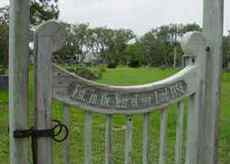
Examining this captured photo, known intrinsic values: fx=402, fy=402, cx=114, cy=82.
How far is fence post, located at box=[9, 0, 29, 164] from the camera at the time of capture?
158cm

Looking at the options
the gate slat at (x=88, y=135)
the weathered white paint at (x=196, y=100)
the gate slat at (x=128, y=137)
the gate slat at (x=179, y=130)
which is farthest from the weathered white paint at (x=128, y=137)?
the weathered white paint at (x=196, y=100)

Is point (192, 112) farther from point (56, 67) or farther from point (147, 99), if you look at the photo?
point (56, 67)

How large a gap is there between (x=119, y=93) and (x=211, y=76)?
0.59 metres

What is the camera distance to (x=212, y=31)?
213cm

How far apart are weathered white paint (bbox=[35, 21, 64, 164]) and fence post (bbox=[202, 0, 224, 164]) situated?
0.87m

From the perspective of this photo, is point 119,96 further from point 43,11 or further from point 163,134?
point 43,11

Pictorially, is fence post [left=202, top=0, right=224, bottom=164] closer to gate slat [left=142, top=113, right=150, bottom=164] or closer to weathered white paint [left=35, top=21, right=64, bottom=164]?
gate slat [left=142, top=113, right=150, bottom=164]

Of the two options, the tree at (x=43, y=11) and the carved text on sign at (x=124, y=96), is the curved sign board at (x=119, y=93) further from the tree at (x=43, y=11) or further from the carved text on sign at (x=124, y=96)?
the tree at (x=43, y=11)

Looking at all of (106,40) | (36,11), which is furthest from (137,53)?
(36,11)

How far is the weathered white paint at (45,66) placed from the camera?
63.7 inches

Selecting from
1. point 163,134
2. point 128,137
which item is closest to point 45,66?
point 128,137

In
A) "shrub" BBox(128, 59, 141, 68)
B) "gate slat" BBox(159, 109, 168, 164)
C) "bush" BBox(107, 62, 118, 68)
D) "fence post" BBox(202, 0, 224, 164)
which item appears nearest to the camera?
"gate slat" BBox(159, 109, 168, 164)

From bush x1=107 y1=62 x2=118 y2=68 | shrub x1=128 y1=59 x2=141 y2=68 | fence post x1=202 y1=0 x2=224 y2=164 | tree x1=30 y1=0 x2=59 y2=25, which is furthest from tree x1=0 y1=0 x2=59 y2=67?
shrub x1=128 y1=59 x2=141 y2=68

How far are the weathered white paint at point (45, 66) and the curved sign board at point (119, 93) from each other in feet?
0.14
